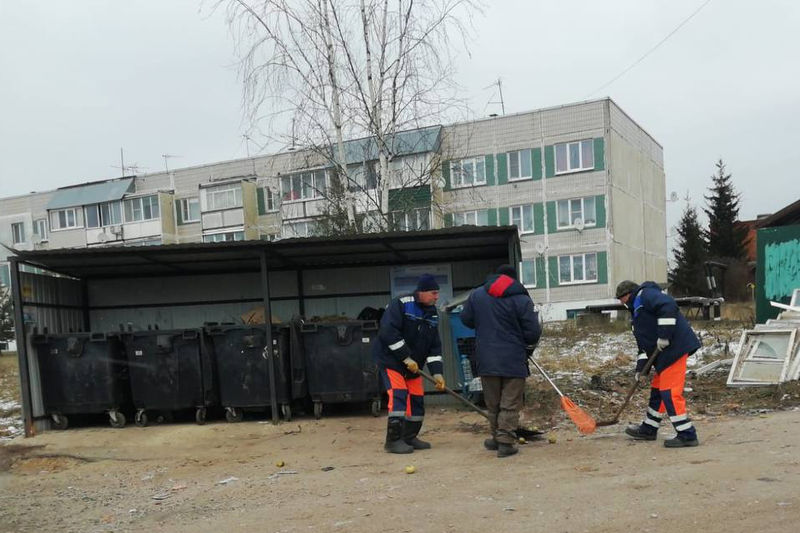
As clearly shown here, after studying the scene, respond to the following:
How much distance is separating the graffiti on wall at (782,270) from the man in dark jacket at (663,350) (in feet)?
21.8

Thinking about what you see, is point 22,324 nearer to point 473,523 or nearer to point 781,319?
point 473,523

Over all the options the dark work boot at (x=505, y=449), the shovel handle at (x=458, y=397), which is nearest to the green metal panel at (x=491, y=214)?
the shovel handle at (x=458, y=397)

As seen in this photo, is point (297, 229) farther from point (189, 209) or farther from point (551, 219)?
point (551, 219)

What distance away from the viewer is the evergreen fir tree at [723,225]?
39.9 m

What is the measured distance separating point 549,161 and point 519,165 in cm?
146

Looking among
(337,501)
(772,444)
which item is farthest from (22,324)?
(772,444)

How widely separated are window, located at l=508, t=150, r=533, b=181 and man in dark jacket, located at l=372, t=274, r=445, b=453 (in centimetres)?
2665

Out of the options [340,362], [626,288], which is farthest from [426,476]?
[340,362]

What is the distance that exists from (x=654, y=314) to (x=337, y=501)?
334cm

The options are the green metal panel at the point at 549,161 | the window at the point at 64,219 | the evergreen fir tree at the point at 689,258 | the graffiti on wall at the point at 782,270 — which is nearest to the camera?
the graffiti on wall at the point at 782,270

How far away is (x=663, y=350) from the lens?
6109 mm

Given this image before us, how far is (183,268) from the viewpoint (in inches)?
395

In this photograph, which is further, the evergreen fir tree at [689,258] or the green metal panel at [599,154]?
the evergreen fir tree at [689,258]

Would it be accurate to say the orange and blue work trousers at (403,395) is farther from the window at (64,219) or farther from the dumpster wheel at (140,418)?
the window at (64,219)
